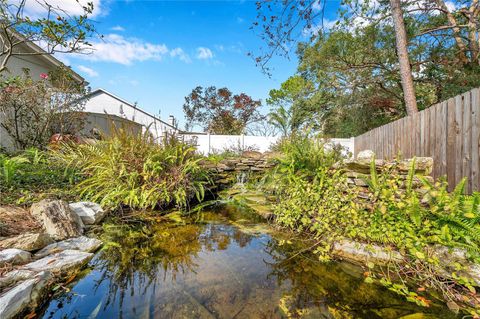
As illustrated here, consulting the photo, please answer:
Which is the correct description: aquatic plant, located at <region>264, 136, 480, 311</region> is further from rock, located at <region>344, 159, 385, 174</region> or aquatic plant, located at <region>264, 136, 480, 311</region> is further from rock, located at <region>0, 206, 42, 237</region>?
rock, located at <region>0, 206, 42, 237</region>

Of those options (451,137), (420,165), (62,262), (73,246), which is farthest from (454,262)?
(73,246)

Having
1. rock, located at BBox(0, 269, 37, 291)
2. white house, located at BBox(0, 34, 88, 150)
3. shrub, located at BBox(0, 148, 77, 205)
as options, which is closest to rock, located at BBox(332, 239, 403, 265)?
rock, located at BBox(0, 269, 37, 291)

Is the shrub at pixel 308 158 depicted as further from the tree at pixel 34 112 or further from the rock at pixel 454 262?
the tree at pixel 34 112

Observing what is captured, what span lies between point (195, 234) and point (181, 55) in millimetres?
9029

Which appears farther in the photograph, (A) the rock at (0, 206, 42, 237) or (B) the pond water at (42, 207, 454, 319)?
(A) the rock at (0, 206, 42, 237)

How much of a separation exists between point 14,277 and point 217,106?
764 inches

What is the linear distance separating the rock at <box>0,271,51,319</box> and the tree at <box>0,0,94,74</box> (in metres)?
4.81

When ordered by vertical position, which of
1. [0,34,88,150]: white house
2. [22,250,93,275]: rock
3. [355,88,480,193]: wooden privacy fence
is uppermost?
[0,34,88,150]: white house

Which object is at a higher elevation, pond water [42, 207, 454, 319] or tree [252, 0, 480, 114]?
tree [252, 0, 480, 114]

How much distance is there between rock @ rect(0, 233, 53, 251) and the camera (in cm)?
170

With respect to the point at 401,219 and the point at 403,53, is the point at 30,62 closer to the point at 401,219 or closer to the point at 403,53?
the point at 401,219

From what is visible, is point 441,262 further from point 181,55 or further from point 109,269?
point 181,55

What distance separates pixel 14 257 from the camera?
152cm

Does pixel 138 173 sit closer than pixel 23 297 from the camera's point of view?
No
